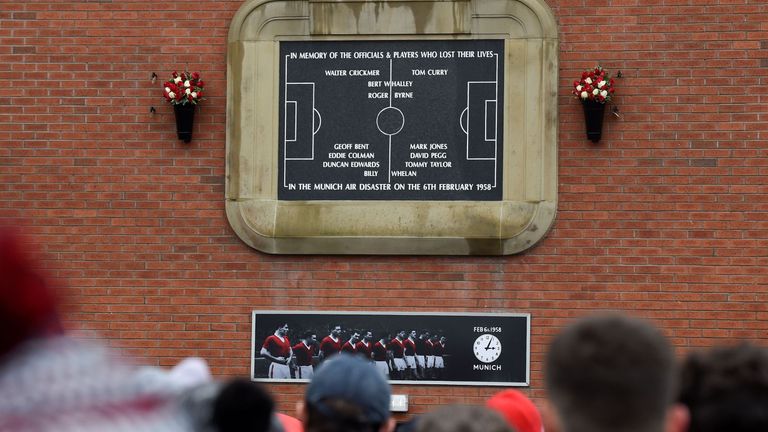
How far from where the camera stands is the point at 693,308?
8.63 meters

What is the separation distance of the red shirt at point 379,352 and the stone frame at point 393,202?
2.33 ft

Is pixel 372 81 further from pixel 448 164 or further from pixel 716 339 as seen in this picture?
pixel 716 339

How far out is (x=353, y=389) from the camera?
10.7 feet

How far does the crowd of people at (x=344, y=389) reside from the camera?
1537 mm

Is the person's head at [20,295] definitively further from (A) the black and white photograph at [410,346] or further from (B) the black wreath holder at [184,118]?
(B) the black wreath holder at [184,118]

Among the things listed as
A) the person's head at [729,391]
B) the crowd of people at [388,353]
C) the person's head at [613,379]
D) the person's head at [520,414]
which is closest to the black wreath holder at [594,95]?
the crowd of people at [388,353]

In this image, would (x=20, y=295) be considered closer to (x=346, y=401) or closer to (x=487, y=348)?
(x=346, y=401)

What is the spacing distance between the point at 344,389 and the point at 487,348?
5.59 metres

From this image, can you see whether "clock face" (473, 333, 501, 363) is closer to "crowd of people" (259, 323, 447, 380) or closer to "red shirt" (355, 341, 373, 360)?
"crowd of people" (259, 323, 447, 380)

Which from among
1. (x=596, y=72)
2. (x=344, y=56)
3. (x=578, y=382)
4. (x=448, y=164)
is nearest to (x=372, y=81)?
(x=344, y=56)

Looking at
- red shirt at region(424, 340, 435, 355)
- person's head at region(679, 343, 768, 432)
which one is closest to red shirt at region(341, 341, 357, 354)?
red shirt at region(424, 340, 435, 355)

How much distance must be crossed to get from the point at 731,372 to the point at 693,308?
237 inches

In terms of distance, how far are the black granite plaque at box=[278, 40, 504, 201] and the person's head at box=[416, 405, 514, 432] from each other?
18.8 ft

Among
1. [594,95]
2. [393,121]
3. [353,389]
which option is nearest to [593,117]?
[594,95]
